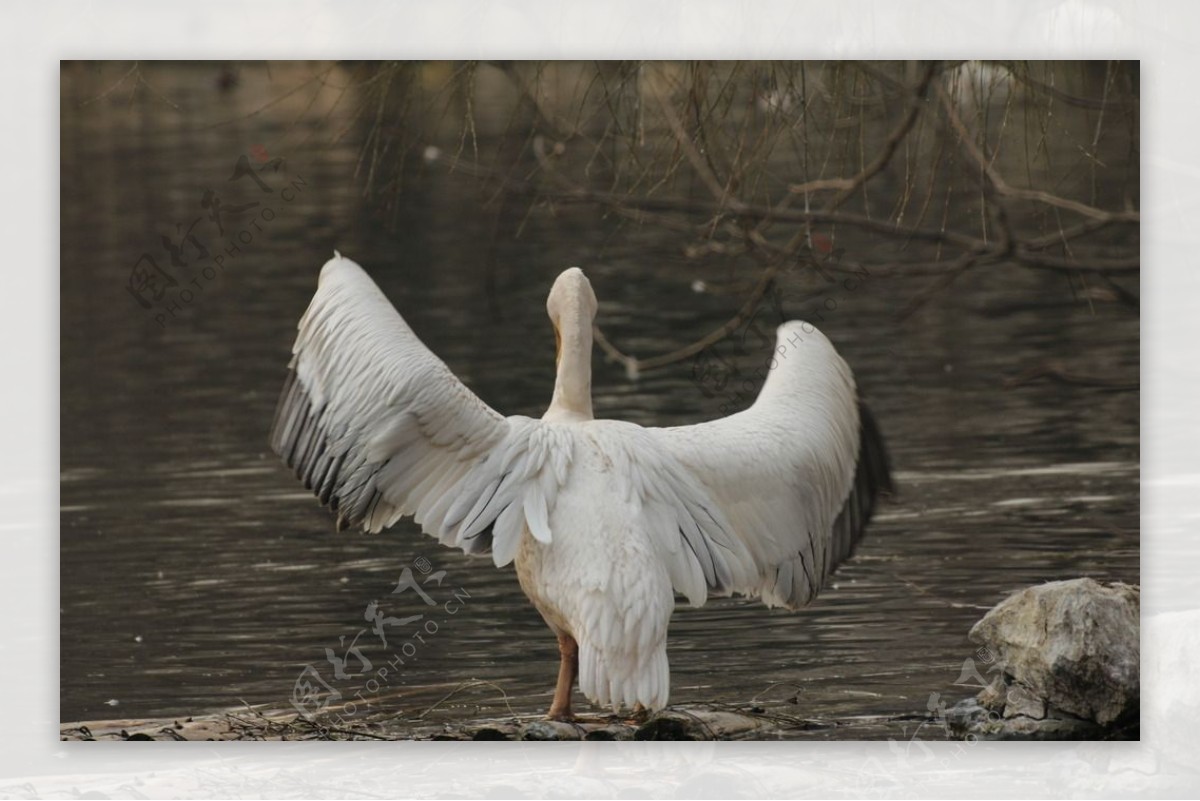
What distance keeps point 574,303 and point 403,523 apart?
96cm

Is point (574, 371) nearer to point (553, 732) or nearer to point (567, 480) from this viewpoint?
point (567, 480)

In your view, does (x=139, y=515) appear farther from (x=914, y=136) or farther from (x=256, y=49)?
(x=914, y=136)

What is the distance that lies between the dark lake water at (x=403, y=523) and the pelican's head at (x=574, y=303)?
499mm

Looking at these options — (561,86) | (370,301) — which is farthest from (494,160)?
(370,301)

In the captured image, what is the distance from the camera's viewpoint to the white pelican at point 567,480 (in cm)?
537

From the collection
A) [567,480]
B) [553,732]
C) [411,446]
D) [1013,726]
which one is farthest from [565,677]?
[1013,726]

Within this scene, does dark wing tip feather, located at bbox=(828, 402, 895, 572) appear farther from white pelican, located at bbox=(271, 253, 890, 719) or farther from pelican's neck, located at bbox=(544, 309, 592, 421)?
pelican's neck, located at bbox=(544, 309, 592, 421)

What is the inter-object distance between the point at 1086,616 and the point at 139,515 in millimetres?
2268

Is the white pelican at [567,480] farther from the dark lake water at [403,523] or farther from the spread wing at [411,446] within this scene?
the dark lake water at [403,523]

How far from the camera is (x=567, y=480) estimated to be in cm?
547

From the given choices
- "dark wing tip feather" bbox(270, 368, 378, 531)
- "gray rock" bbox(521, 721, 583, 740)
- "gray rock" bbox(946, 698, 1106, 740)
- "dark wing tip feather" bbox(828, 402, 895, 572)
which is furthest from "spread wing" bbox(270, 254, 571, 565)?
"gray rock" bbox(946, 698, 1106, 740)

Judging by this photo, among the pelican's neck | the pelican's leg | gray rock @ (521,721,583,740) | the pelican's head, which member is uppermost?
the pelican's head

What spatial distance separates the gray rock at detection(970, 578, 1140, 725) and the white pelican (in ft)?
1.88

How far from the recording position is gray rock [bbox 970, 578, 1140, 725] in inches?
227
